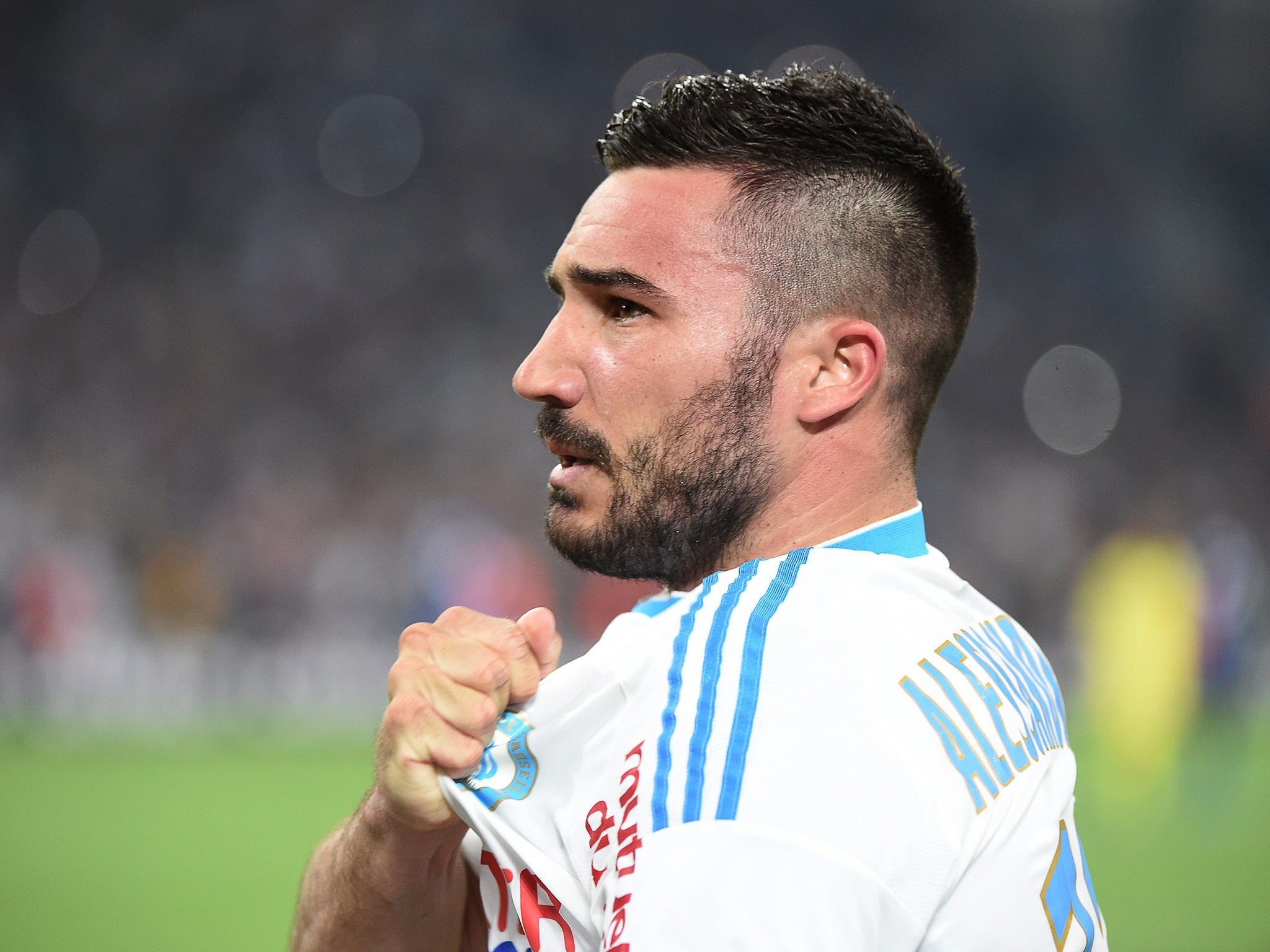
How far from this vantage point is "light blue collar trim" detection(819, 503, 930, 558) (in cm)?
153

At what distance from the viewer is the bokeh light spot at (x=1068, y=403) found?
18.5 m

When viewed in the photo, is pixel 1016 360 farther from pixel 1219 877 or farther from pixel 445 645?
pixel 445 645

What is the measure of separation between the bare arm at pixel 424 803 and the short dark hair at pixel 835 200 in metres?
0.58

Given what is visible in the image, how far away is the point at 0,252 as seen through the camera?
55.7 feet

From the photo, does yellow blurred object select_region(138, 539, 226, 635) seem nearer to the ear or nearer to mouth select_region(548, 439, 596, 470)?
mouth select_region(548, 439, 596, 470)

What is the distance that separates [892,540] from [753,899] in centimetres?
67

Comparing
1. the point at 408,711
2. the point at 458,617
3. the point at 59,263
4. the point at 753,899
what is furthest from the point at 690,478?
the point at 59,263

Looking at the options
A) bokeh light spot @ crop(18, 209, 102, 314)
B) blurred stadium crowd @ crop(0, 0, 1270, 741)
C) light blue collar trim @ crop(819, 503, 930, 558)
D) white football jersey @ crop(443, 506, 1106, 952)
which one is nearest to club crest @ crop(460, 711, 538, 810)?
white football jersey @ crop(443, 506, 1106, 952)

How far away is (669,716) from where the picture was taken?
118 cm

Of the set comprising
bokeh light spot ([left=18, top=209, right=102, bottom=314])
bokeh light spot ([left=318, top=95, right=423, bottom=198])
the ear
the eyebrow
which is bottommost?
the ear

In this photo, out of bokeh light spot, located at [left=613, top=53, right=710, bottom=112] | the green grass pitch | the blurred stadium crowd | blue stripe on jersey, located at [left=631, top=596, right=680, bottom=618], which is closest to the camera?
blue stripe on jersey, located at [left=631, top=596, right=680, bottom=618]

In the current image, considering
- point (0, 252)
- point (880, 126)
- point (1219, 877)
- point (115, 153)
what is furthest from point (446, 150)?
point (880, 126)

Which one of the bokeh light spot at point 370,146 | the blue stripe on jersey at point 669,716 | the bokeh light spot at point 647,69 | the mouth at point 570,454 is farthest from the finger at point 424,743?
the bokeh light spot at point 647,69

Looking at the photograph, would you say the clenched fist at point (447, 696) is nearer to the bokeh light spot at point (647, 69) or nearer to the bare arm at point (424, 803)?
A: the bare arm at point (424, 803)
